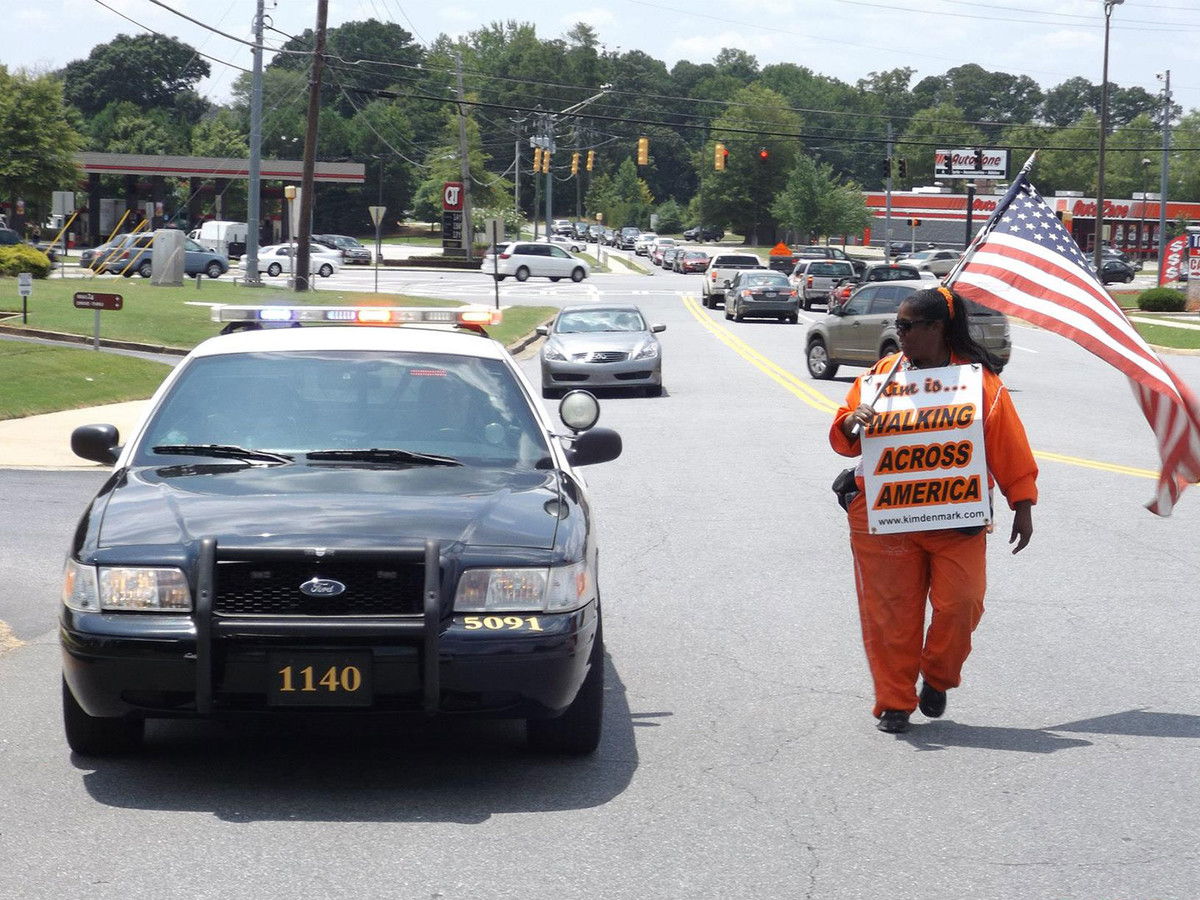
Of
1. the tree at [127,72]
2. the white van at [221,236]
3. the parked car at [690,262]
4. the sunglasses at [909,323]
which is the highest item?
the tree at [127,72]

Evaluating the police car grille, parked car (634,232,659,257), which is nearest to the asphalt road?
the police car grille

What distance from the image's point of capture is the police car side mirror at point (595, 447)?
22.6ft

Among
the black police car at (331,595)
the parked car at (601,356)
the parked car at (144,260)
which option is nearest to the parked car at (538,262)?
the parked car at (144,260)

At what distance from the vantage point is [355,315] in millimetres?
7289

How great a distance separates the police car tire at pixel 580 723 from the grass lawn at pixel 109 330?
13.6 m

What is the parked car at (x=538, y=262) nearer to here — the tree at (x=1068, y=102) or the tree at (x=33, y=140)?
the tree at (x=33, y=140)

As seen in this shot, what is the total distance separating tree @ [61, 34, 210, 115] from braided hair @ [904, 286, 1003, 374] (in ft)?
482

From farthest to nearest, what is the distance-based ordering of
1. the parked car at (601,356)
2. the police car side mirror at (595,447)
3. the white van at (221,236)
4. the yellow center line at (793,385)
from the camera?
1. the white van at (221,236)
2. the parked car at (601,356)
3. the yellow center line at (793,385)
4. the police car side mirror at (595,447)

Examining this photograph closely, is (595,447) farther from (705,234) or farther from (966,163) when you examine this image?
(705,234)

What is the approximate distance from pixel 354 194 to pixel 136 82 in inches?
1509

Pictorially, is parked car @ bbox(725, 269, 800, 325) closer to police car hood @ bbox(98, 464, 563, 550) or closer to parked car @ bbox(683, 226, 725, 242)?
police car hood @ bbox(98, 464, 563, 550)

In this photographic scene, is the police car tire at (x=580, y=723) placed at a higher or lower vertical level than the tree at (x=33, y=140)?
lower

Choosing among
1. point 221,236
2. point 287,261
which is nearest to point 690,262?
point 221,236

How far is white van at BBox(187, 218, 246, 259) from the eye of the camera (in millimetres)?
75625
